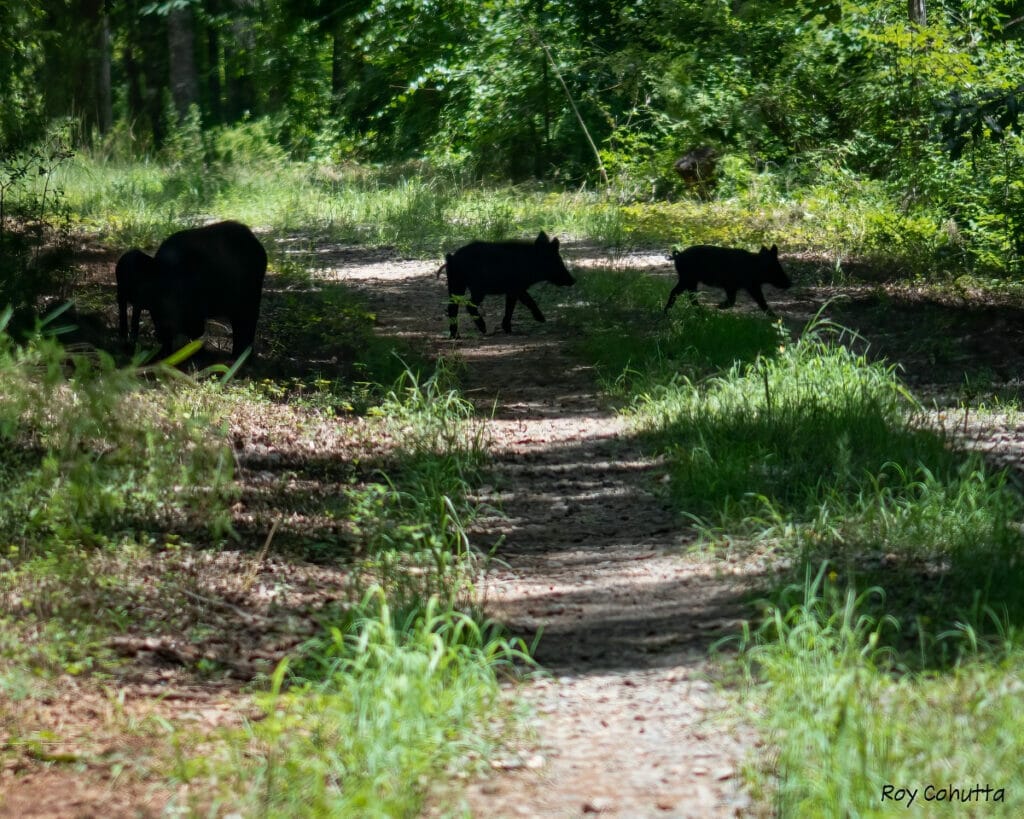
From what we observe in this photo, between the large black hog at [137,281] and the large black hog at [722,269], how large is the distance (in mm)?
5021

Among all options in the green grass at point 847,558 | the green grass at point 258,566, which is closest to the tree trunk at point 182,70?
the green grass at point 847,558

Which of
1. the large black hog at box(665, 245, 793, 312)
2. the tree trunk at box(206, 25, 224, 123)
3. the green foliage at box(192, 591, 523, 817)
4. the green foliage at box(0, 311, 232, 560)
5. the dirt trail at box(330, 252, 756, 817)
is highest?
the tree trunk at box(206, 25, 224, 123)

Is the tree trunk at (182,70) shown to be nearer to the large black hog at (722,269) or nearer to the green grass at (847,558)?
the large black hog at (722,269)

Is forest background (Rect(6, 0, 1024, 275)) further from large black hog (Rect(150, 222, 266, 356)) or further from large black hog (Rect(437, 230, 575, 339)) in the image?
large black hog (Rect(437, 230, 575, 339))

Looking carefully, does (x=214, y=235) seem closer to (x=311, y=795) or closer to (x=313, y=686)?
(x=313, y=686)

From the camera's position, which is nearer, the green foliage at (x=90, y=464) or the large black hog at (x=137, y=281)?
the green foliage at (x=90, y=464)

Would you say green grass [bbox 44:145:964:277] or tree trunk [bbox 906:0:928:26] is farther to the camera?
tree trunk [bbox 906:0:928:26]

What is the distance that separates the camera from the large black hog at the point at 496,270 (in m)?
11.0

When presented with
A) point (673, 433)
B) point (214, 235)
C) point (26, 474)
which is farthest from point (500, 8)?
point (26, 474)

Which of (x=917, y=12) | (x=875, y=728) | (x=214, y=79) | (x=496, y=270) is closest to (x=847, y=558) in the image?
(x=875, y=728)

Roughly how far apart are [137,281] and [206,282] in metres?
0.47

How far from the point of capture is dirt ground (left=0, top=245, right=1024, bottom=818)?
145 inches

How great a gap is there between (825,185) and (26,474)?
13.8 m

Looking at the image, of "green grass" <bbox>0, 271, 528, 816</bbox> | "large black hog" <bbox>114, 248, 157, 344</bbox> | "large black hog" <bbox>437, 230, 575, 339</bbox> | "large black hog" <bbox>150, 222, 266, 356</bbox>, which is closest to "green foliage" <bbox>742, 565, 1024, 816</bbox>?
"green grass" <bbox>0, 271, 528, 816</bbox>
